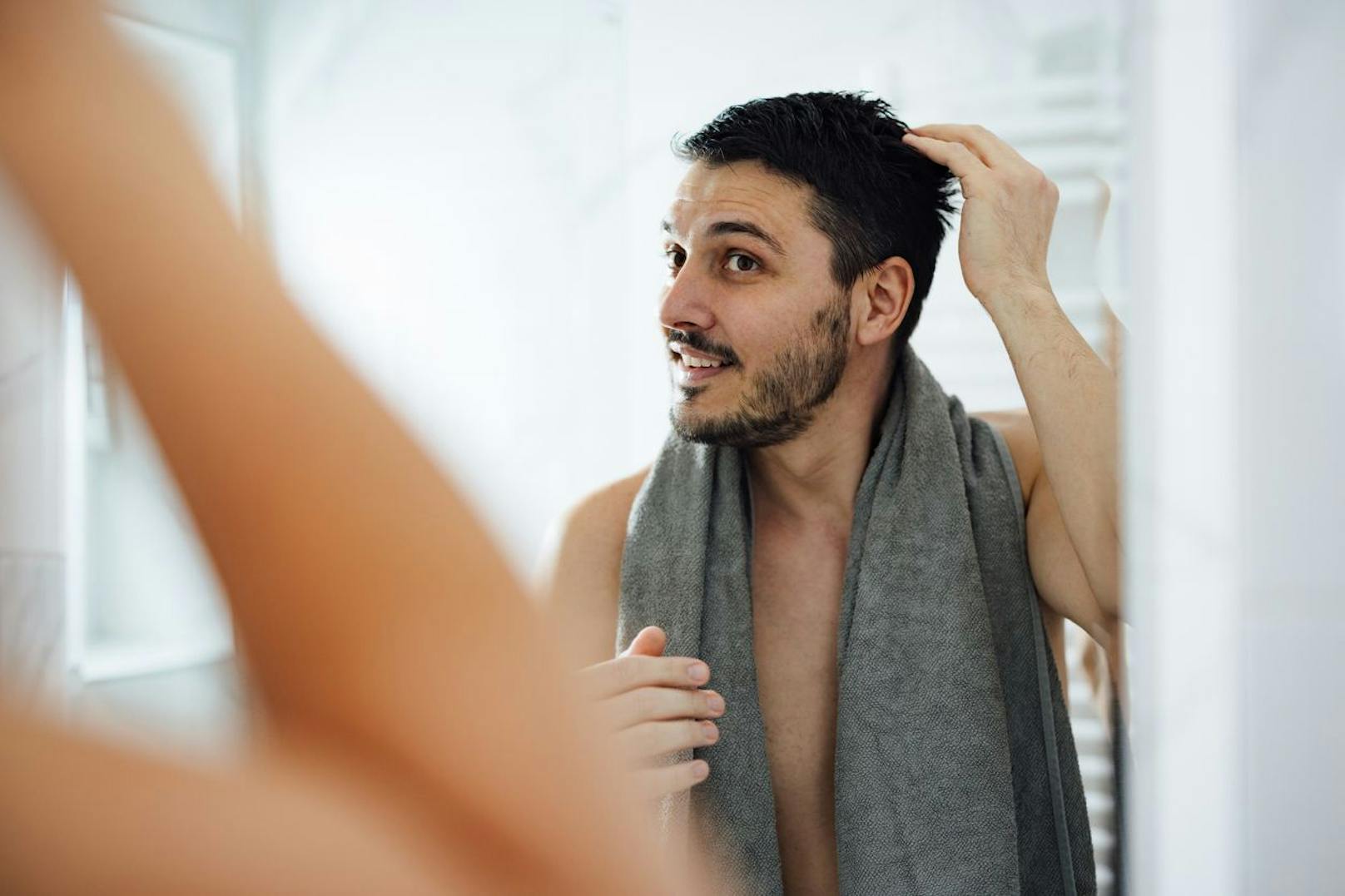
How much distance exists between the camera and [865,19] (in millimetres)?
979

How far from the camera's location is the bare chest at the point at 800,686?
2.66 ft

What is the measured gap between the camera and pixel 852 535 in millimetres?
815

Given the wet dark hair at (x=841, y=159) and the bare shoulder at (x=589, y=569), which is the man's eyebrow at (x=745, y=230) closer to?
the wet dark hair at (x=841, y=159)

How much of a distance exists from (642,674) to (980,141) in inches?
18.6

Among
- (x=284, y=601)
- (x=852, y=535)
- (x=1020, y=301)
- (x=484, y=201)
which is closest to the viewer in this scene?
(x=284, y=601)

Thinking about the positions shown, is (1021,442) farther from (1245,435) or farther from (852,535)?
(1245,435)

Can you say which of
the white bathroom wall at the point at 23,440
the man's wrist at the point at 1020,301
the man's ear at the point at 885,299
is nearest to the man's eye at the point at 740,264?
the man's ear at the point at 885,299

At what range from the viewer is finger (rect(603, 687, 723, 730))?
589 millimetres

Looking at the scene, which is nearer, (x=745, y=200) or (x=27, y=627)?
(x=27, y=627)

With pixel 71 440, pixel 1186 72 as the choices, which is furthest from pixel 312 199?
pixel 1186 72

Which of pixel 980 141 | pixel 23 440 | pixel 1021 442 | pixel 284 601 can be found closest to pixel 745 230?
pixel 980 141

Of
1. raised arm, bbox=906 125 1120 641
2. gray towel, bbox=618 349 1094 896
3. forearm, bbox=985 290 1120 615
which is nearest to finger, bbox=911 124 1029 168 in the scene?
raised arm, bbox=906 125 1120 641

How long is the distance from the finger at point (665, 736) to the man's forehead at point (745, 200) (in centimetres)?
44

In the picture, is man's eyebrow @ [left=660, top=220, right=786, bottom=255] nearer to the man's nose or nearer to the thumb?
the man's nose
